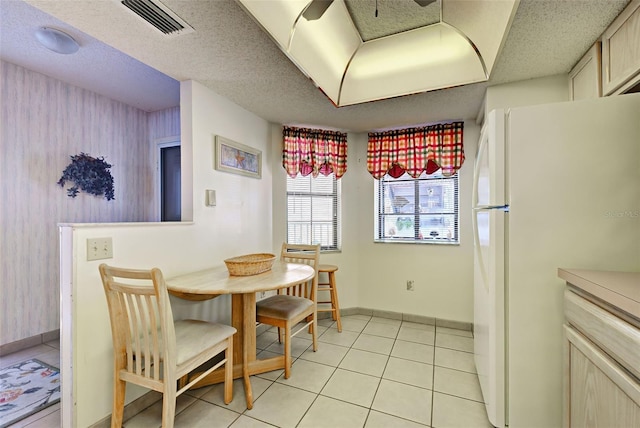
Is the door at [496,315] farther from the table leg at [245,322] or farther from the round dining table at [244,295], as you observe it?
the table leg at [245,322]

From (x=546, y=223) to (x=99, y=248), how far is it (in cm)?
238

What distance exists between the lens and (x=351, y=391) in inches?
76.0

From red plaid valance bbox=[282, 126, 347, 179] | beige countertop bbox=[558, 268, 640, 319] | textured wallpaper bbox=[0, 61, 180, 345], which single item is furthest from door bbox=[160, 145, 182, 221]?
beige countertop bbox=[558, 268, 640, 319]

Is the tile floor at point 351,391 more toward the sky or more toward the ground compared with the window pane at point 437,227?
more toward the ground

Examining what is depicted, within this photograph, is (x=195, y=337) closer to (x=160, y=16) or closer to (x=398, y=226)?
(x=160, y=16)

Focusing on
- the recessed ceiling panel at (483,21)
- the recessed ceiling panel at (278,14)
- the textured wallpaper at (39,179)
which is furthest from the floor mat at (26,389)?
the recessed ceiling panel at (483,21)

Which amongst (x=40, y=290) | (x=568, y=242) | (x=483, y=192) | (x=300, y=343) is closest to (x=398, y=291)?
(x=300, y=343)

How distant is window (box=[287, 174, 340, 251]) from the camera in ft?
11.1

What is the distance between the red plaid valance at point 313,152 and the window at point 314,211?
18 cm

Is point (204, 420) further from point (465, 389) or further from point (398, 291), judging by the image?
point (398, 291)

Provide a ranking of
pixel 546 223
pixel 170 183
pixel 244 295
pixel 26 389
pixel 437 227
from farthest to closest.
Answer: pixel 170 183 < pixel 437 227 < pixel 244 295 < pixel 26 389 < pixel 546 223

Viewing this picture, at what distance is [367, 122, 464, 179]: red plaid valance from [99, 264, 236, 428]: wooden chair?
256 centimetres

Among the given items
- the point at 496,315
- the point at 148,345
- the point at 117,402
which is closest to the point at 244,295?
the point at 148,345

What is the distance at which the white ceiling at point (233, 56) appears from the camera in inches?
56.4
